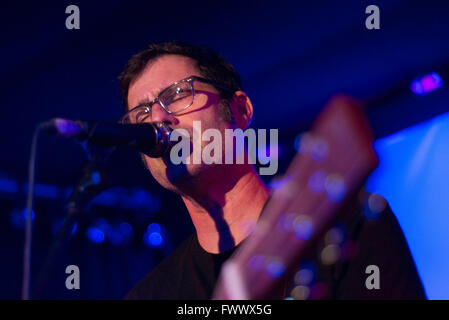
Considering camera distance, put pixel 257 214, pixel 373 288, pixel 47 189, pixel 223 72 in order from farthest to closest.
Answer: pixel 47 189 → pixel 223 72 → pixel 257 214 → pixel 373 288

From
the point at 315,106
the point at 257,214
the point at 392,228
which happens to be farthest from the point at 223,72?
the point at 315,106

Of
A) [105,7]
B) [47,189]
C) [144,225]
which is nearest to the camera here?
[105,7]

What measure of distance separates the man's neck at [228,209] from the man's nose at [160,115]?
0.94ft

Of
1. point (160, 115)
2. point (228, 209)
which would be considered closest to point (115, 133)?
point (160, 115)

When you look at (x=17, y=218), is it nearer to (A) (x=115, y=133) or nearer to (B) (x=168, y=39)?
(B) (x=168, y=39)

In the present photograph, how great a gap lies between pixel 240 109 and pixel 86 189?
3.13ft

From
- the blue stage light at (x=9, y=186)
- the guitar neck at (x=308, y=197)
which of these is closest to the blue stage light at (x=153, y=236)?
the blue stage light at (x=9, y=186)

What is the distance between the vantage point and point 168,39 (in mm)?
3422

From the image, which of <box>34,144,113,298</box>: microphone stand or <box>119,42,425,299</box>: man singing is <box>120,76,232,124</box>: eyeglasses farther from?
<box>34,144,113,298</box>: microphone stand

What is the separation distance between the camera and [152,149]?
51.7 inches

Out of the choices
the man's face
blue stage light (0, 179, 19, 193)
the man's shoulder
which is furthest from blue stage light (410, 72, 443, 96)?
blue stage light (0, 179, 19, 193)
